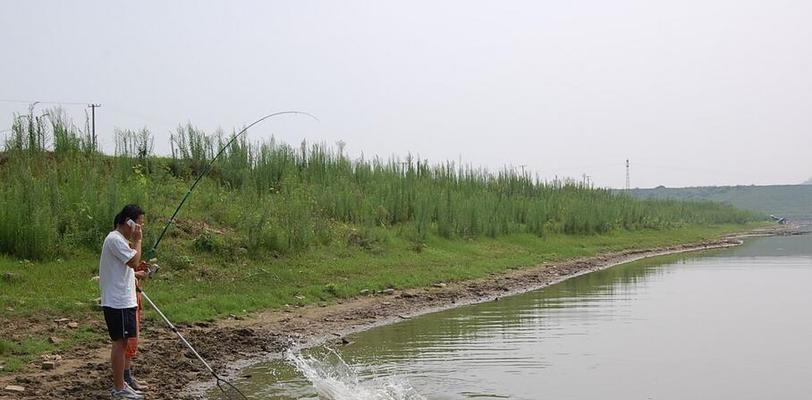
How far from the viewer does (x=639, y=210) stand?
4819cm

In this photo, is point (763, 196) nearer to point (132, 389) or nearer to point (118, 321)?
point (132, 389)

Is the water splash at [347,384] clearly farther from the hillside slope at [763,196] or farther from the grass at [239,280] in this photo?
the hillside slope at [763,196]

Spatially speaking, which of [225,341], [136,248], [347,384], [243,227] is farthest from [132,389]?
[243,227]

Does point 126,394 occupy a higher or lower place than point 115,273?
lower

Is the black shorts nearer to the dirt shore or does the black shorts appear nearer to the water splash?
the dirt shore

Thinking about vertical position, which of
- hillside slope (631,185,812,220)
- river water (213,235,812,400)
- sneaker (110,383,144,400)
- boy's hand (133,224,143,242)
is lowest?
river water (213,235,812,400)

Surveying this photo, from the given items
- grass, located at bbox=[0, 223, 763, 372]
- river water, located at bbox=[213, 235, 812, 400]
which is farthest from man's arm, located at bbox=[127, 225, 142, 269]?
grass, located at bbox=[0, 223, 763, 372]

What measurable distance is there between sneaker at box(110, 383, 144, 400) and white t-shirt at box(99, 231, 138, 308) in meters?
0.91

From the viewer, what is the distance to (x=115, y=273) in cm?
843

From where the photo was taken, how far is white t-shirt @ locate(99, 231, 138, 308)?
27.3 ft

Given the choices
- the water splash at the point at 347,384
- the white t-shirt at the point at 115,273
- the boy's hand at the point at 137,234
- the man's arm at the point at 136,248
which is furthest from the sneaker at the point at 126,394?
the water splash at the point at 347,384

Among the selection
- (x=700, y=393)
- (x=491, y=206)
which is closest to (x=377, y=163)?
(x=491, y=206)

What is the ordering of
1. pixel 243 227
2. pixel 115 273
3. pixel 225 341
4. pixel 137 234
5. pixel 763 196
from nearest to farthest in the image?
pixel 115 273 < pixel 137 234 < pixel 225 341 < pixel 243 227 < pixel 763 196

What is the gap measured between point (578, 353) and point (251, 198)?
11.4m
